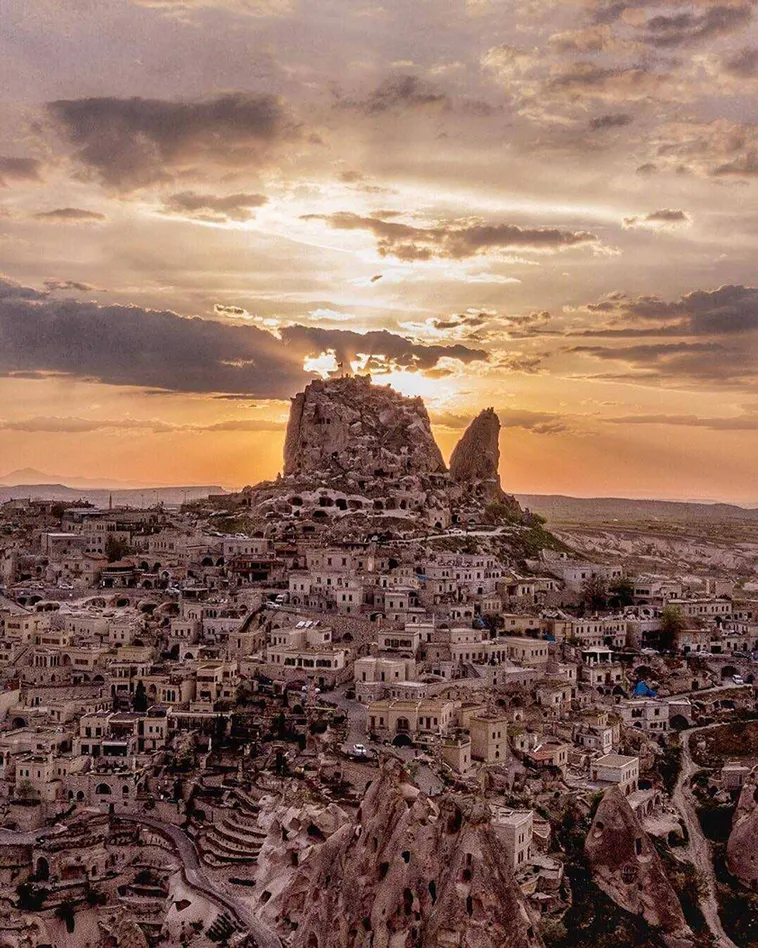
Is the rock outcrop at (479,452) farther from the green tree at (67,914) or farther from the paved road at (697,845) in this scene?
the green tree at (67,914)

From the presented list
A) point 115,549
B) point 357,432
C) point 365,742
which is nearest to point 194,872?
point 365,742

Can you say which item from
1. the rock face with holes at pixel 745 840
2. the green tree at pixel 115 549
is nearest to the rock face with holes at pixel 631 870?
the rock face with holes at pixel 745 840

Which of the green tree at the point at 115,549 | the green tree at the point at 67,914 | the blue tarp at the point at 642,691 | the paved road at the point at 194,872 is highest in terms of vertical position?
the green tree at the point at 115,549

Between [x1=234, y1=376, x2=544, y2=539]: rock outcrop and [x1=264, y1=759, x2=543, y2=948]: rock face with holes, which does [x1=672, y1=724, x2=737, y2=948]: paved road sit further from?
[x1=234, y1=376, x2=544, y2=539]: rock outcrop

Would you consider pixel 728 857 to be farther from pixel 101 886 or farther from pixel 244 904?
pixel 101 886

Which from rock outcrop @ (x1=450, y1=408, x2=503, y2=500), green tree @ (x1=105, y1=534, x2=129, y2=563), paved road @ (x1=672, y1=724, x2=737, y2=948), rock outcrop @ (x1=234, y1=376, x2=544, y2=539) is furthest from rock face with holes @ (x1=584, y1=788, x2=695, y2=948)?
rock outcrop @ (x1=450, y1=408, x2=503, y2=500)

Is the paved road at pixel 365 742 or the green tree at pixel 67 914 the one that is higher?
the paved road at pixel 365 742
